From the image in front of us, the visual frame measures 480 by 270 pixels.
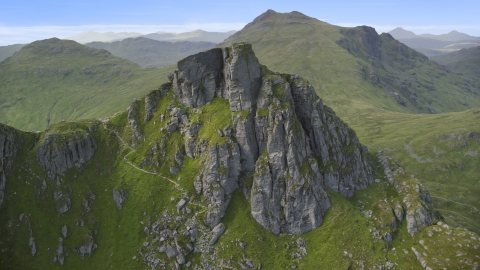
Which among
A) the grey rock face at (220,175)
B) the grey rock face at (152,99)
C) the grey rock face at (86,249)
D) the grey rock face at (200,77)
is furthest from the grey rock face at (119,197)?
the grey rock face at (200,77)

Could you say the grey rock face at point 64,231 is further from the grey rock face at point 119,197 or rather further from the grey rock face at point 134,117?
the grey rock face at point 134,117

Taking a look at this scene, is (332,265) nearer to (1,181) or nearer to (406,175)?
(406,175)

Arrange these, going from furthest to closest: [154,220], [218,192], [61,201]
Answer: [218,192] → [154,220] → [61,201]

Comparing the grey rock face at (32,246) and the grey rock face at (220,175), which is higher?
the grey rock face at (220,175)

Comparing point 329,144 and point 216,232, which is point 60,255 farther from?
point 329,144

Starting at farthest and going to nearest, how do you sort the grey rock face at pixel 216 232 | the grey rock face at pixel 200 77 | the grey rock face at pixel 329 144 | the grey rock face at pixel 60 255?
the grey rock face at pixel 200 77 → the grey rock face at pixel 329 144 → the grey rock face at pixel 216 232 → the grey rock face at pixel 60 255

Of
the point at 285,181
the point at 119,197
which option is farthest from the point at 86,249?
the point at 285,181
